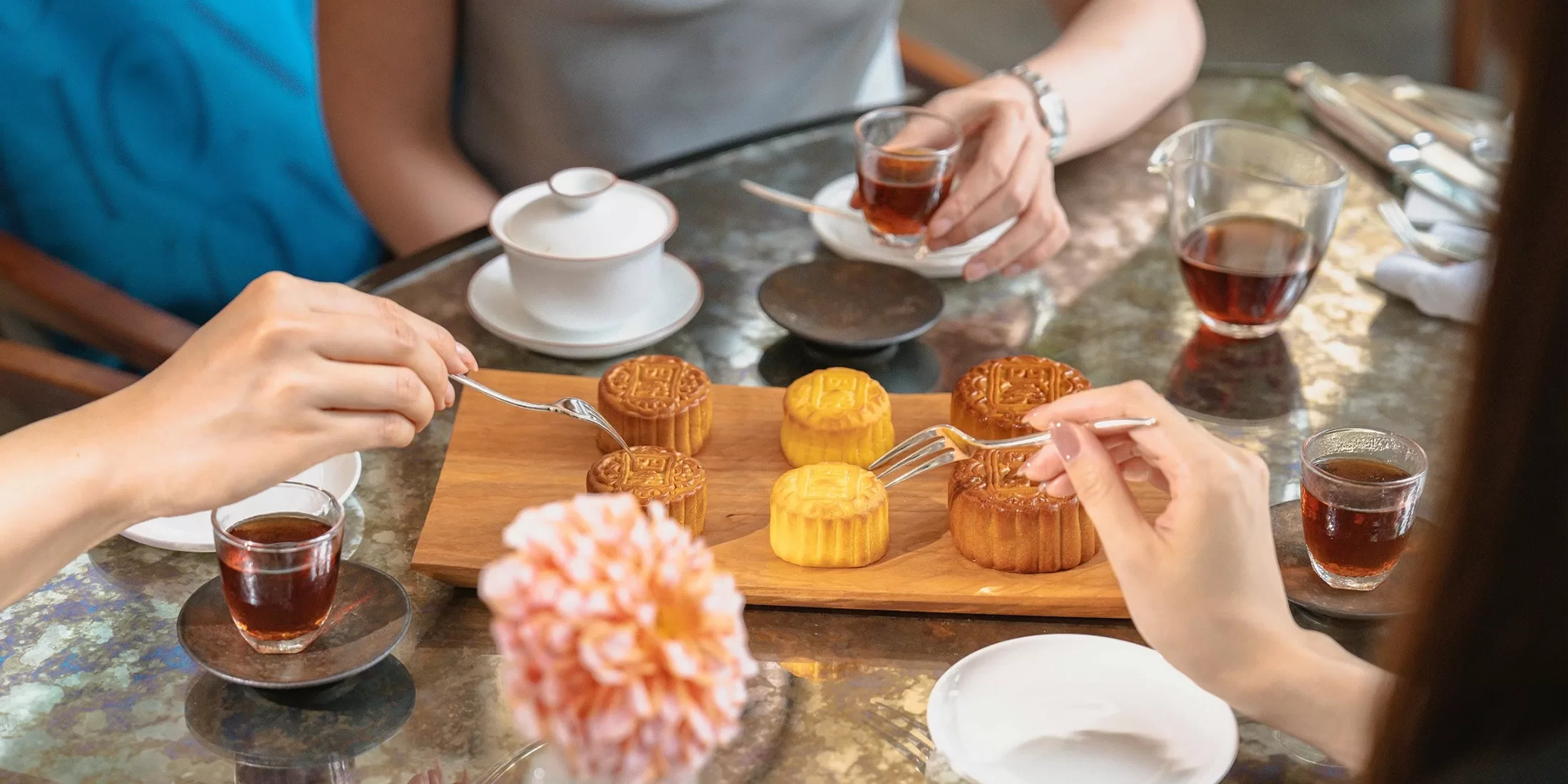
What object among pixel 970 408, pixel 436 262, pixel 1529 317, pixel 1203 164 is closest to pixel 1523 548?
pixel 1529 317

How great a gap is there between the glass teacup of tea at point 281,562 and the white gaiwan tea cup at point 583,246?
1.62 feet

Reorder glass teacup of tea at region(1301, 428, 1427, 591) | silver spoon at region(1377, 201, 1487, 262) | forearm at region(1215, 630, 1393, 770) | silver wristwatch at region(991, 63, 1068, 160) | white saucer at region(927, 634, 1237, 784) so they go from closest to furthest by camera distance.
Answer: forearm at region(1215, 630, 1393, 770) < white saucer at region(927, 634, 1237, 784) < glass teacup of tea at region(1301, 428, 1427, 591) < silver spoon at region(1377, 201, 1487, 262) < silver wristwatch at region(991, 63, 1068, 160)

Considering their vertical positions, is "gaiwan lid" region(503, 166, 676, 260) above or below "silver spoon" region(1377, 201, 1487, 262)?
above

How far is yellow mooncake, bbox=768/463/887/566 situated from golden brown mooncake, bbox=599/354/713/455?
166mm

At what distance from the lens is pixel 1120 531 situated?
1.04m

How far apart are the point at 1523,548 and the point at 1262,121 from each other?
5.33 feet

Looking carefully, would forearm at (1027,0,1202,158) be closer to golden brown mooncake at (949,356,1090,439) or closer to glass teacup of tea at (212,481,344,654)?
golden brown mooncake at (949,356,1090,439)

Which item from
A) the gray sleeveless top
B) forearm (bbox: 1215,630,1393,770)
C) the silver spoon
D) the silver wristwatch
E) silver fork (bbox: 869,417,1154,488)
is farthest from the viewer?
the gray sleeveless top

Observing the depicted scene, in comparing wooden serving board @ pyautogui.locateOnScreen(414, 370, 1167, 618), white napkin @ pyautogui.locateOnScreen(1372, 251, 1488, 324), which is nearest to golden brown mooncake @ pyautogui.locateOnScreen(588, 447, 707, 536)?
wooden serving board @ pyautogui.locateOnScreen(414, 370, 1167, 618)

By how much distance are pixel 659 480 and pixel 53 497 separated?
0.51m

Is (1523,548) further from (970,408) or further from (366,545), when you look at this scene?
(366,545)

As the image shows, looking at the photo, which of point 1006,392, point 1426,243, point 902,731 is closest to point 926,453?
point 1006,392

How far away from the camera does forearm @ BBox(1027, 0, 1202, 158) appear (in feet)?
6.72

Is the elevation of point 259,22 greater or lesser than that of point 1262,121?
greater
